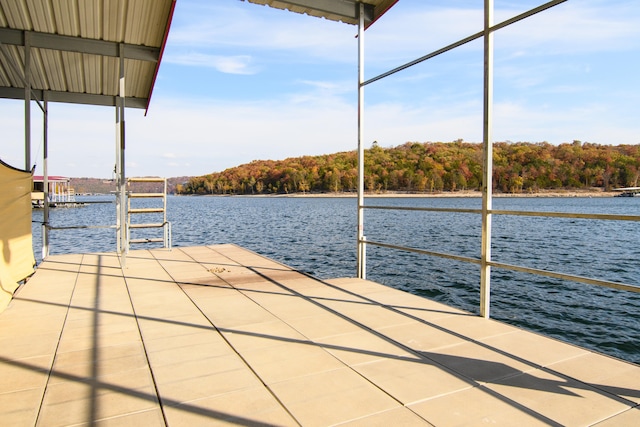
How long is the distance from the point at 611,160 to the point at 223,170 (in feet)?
224

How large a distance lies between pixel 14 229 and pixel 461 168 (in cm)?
3816

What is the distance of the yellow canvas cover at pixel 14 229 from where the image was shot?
140 inches

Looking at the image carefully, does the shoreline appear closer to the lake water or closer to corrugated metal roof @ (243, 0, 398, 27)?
the lake water

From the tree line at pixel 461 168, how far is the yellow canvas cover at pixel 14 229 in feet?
41.4

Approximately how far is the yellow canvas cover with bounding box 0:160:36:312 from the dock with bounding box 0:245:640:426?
0.91 feet

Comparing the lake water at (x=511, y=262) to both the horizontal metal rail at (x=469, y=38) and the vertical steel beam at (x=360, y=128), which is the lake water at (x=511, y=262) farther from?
the horizontal metal rail at (x=469, y=38)

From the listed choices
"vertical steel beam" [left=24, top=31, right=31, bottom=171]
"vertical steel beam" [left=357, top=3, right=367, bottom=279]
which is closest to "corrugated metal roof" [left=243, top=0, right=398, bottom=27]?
"vertical steel beam" [left=357, top=3, right=367, bottom=279]

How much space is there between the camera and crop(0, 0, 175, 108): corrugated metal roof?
4105 mm

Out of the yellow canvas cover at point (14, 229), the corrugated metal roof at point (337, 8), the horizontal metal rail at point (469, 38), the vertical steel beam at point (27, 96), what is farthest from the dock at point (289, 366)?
the corrugated metal roof at point (337, 8)

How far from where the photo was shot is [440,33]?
5.23 metres

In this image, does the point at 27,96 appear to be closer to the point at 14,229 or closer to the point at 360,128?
the point at 14,229

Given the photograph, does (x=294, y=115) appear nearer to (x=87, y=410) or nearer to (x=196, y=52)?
(x=196, y=52)

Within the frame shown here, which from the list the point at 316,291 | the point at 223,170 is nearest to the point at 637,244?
the point at 316,291

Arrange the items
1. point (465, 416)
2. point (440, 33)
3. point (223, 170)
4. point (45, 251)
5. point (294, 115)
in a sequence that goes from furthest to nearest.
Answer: point (223, 170) → point (294, 115) → point (45, 251) → point (440, 33) → point (465, 416)
